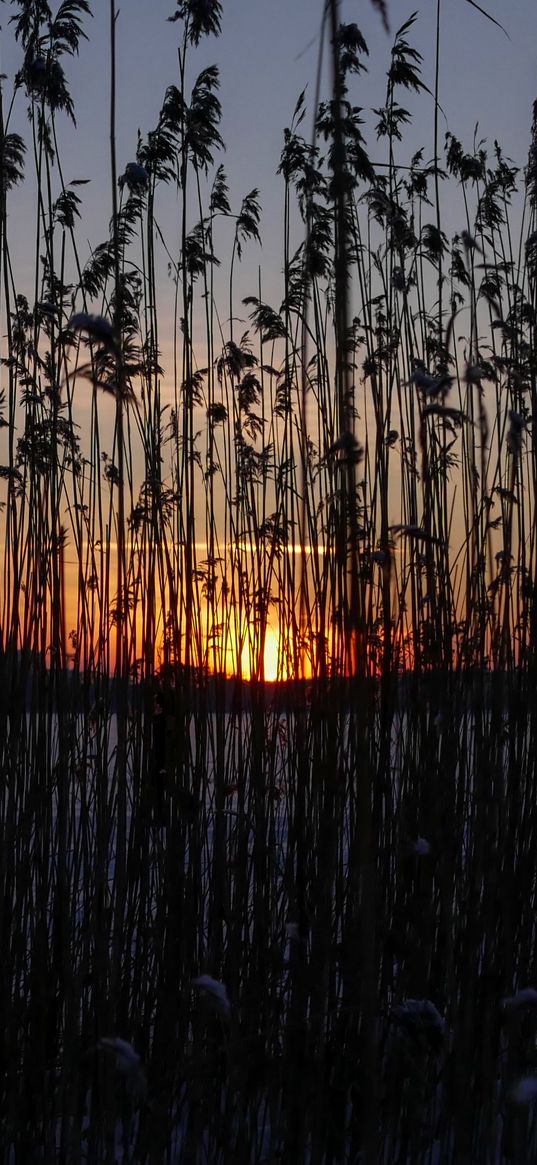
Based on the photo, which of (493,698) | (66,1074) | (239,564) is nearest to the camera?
(66,1074)

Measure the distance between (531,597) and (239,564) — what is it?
0.62m

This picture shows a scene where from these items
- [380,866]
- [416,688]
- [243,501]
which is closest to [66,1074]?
[380,866]

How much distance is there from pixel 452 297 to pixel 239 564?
0.75 m

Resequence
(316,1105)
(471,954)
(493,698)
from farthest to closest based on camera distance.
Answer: (493,698)
(471,954)
(316,1105)

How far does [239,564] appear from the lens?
7.89ft

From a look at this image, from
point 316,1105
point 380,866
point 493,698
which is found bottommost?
point 316,1105

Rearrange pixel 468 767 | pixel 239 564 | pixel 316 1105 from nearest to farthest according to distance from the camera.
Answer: pixel 316 1105
pixel 468 767
pixel 239 564

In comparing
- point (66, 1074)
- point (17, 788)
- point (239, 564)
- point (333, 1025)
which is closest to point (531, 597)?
point (239, 564)

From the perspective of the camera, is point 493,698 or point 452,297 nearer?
point 493,698

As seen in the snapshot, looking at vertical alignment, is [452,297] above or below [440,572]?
above

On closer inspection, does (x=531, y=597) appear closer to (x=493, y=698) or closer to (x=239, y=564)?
(x=493, y=698)

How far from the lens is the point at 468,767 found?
2.15 meters

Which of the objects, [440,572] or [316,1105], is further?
[440,572]

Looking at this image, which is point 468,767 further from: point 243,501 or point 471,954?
point 243,501
